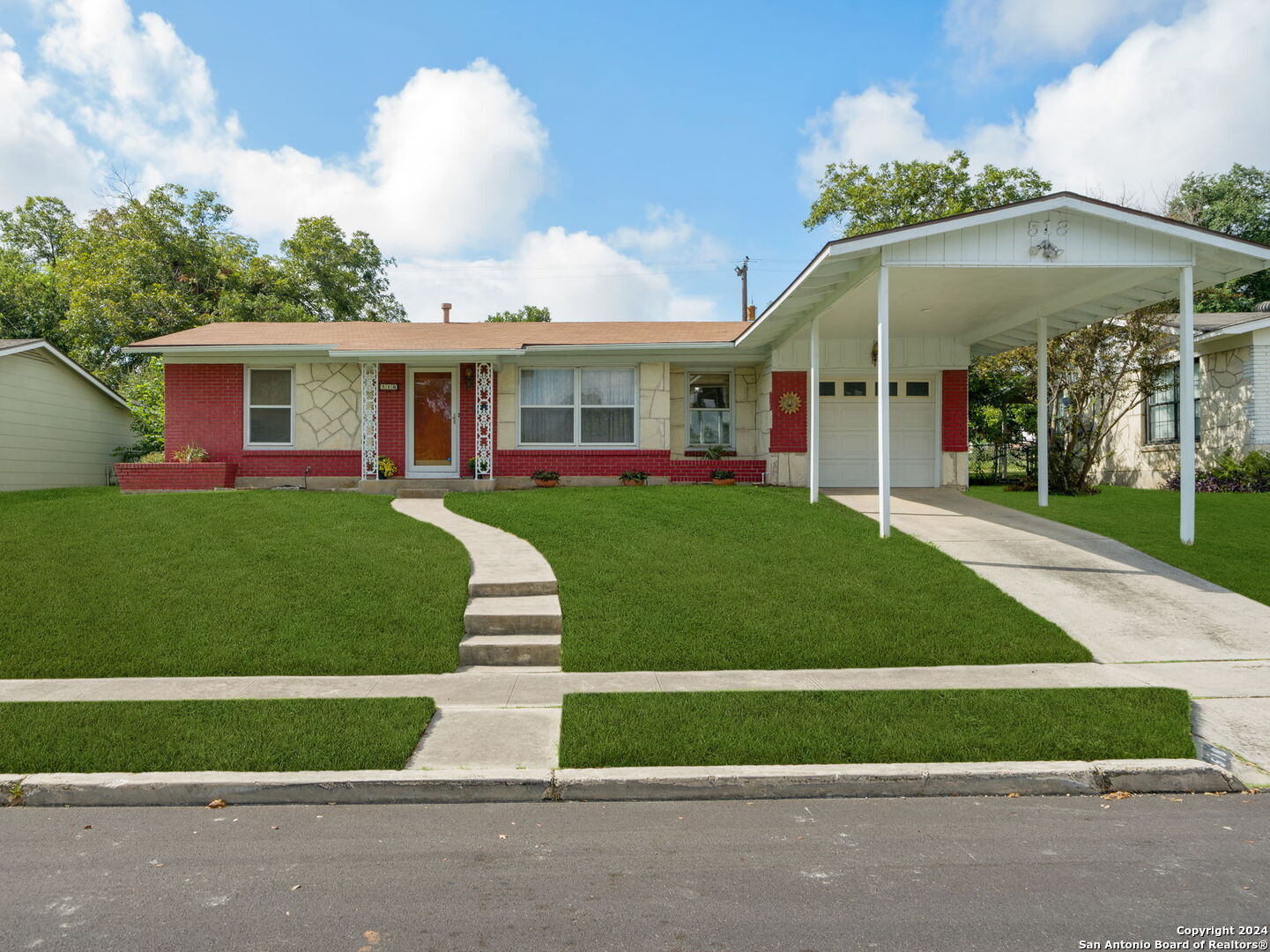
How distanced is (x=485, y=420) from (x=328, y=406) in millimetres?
3547

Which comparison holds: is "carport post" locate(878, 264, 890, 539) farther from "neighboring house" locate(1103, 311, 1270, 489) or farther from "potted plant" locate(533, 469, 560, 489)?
"neighboring house" locate(1103, 311, 1270, 489)

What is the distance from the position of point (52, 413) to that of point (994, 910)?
74.5 ft

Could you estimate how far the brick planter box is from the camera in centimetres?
1598

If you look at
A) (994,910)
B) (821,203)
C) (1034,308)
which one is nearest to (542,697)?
(994,910)

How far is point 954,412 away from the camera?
53.6 feet

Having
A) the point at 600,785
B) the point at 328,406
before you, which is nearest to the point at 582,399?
the point at 328,406

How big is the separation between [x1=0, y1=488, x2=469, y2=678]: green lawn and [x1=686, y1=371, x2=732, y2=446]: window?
25.5ft

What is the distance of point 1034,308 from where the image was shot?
13.2m

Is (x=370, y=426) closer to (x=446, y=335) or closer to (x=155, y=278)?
(x=446, y=335)

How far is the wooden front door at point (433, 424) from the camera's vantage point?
17234 mm

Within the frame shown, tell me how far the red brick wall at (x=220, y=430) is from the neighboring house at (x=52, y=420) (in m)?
3.98

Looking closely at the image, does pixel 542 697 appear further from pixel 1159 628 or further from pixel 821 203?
pixel 821 203

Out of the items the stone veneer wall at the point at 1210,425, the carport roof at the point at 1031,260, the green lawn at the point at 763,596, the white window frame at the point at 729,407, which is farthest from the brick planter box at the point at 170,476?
the stone veneer wall at the point at 1210,425

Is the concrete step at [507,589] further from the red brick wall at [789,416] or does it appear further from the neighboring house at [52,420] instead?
the neighboring house at [52,420]
